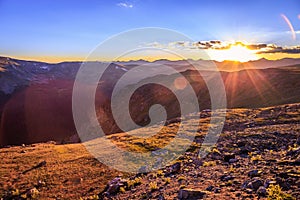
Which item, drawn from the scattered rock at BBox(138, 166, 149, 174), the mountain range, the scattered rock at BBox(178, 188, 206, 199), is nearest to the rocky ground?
the scattered rock at BBox(178, 188, 206, 199)

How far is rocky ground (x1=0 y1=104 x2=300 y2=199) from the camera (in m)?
10.5

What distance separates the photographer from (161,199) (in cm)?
1109

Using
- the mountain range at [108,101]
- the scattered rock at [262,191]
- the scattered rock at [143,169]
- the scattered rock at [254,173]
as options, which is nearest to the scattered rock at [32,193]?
the scattered rock at [143,169]

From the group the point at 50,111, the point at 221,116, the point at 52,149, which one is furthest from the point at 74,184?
the point at 50,111

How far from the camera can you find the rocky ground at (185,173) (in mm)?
10452

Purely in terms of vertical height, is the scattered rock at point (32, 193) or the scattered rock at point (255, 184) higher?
the scattered rock at point (255, 184)

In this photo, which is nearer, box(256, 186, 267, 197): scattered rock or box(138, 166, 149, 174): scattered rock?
box(256, 186, 267, 197): scattered rock

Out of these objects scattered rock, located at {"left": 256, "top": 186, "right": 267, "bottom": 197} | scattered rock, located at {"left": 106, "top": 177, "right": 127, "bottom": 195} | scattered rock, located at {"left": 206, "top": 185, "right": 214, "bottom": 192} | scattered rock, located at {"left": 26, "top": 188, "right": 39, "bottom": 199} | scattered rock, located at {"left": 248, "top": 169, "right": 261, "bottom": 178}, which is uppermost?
scattered rock, located at {"left": 256, "top": 186, "right": 267, "bottom": 197}

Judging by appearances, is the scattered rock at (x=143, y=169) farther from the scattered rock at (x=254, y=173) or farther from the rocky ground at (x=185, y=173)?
the scattered rock at (x=254, y=173)

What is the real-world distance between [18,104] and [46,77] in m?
83.3

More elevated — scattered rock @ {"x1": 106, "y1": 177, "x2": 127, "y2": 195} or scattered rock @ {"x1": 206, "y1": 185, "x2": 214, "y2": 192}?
scattered rock @ {"x1": 206, "y1": 185, "x2": 214, "y2": 192}

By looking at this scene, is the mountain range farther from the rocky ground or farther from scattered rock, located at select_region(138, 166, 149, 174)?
scattered rock, located at select_region(138, 166, 149, 174)

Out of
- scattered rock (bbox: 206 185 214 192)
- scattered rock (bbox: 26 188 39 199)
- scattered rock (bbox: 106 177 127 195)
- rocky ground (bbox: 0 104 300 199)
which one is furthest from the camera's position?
scattered rock (bbox: 26 188 39 199)

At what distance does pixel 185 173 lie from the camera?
48.0 ft
